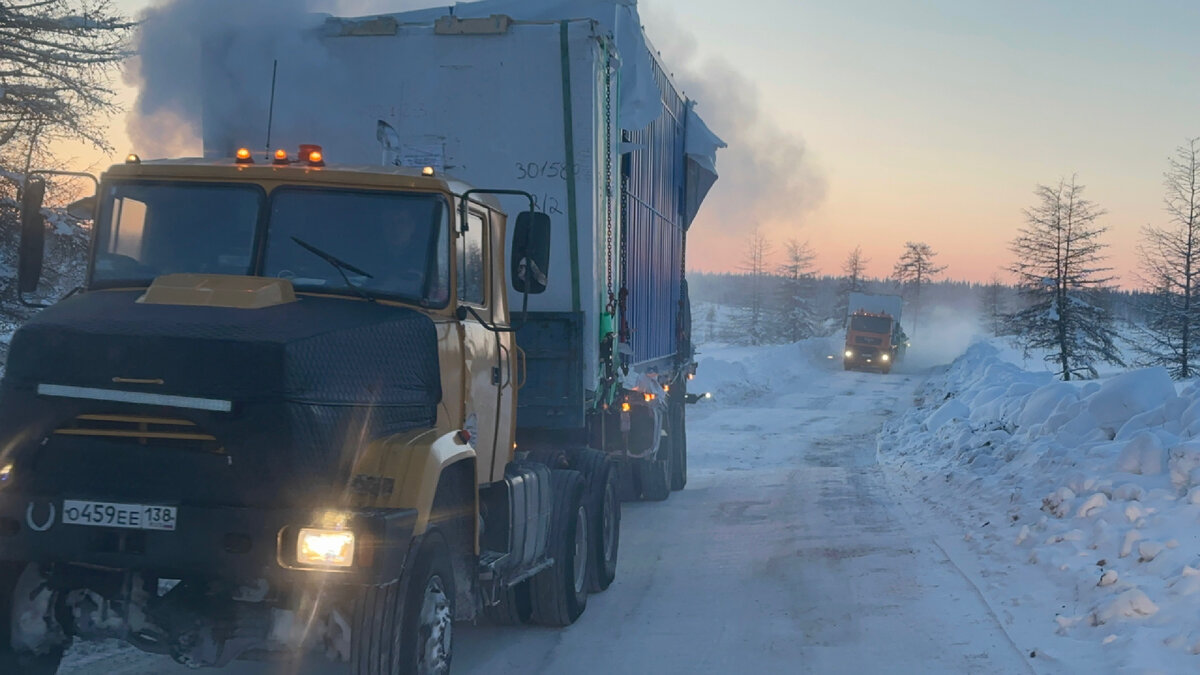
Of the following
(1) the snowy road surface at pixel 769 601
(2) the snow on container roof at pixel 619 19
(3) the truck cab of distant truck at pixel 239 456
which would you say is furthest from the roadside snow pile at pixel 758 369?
(3) the truck cab of distant truck at pixel 239 456

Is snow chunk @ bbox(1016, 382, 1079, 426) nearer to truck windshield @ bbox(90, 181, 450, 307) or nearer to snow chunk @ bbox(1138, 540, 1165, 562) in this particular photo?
snow chunk @ bbox(1138, 540, 1165, 562)

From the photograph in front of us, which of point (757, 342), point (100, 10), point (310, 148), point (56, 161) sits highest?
point (100, 10)

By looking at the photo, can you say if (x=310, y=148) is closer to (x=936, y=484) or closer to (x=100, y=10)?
(x=936, y=484)

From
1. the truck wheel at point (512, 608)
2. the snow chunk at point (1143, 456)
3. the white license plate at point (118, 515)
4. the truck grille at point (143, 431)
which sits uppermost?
the truck grille at point (143, 431)

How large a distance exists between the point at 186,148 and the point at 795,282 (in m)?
86.9

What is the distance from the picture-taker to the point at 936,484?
13.9 metres

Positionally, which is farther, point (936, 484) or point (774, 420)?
point (774, 420)

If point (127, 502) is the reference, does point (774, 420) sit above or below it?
below

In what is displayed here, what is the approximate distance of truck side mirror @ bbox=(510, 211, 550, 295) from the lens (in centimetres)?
565

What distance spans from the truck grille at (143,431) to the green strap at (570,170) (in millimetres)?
3984

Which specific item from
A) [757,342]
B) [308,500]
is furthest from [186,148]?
[757,342]

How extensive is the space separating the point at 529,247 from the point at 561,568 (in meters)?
2.57

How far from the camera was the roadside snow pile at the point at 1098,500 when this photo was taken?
22.4 ft

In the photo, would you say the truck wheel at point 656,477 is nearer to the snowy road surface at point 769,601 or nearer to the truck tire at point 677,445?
the snowy road surface at point 769,601
